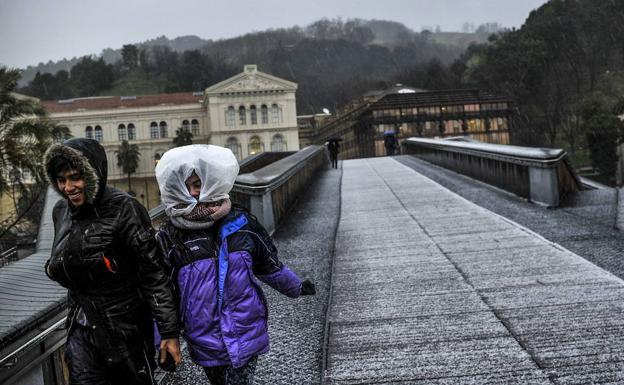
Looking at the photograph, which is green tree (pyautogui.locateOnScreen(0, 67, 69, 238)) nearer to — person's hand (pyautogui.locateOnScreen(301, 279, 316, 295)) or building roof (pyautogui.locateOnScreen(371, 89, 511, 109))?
person's hand (pyautogui.locateOnScreen(301, 279, 316, 295))

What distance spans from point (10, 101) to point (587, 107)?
1474 inches

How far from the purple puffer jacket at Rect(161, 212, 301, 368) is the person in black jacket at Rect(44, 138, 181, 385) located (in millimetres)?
92

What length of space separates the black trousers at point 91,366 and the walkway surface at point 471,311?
158cm

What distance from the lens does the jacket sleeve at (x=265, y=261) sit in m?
2.84

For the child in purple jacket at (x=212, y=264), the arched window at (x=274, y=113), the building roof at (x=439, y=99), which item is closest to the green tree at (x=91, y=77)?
the arched window at (x=274, y=113)

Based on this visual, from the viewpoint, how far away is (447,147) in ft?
62.4

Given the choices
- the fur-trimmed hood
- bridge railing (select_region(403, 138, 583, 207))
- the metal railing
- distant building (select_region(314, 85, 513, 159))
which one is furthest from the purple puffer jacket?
distant building (select_region(314, 85, 513, 159))

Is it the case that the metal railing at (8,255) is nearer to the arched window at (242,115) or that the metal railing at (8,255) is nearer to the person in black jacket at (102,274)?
the person in black jacket at (102,274)

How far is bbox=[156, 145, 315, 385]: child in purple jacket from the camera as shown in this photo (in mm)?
2734

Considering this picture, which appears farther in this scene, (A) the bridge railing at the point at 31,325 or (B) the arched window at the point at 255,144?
(B) the arched window at the point at 255,144

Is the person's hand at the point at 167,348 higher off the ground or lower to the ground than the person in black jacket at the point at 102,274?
lower

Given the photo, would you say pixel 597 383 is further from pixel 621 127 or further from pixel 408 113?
pixel 408 113

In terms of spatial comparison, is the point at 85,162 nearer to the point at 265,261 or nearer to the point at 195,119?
the point at 265,261

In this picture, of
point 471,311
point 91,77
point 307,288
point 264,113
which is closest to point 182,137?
point 264,113
